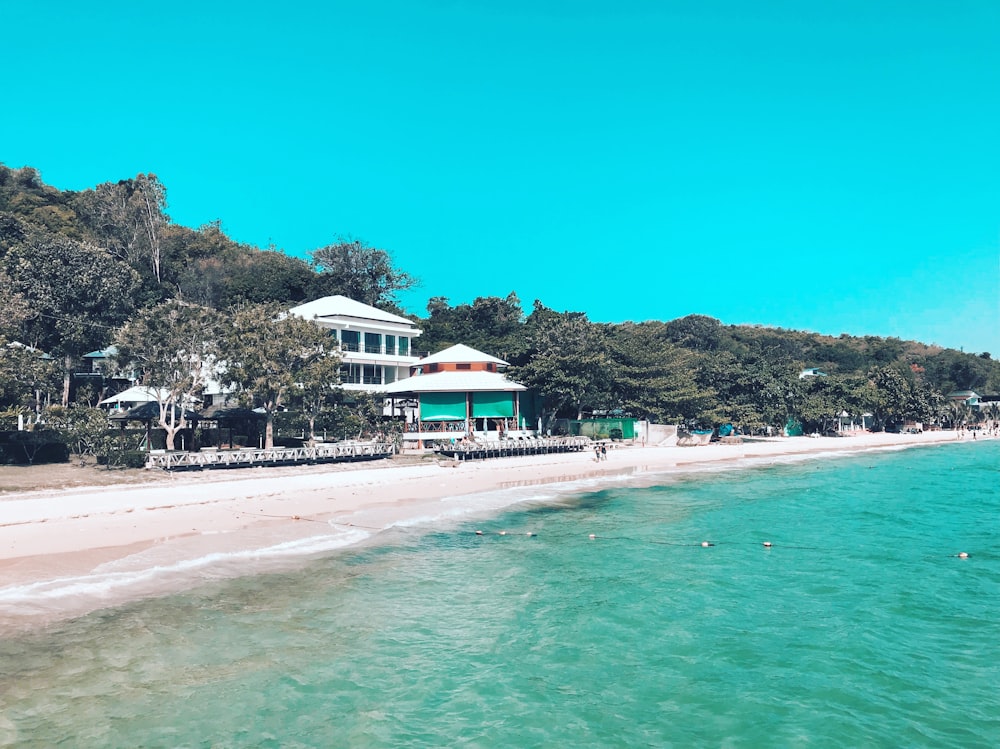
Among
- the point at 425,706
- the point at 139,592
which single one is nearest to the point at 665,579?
the point at 425,706

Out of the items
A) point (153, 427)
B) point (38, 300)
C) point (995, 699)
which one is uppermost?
point (38, 300)

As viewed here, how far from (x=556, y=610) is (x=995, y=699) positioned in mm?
7143

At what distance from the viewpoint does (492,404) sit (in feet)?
138

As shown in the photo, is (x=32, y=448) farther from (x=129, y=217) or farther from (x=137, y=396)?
(x=129, y=217)

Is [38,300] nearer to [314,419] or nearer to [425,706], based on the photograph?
[314,419]

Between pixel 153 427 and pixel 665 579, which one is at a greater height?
pixel 153 427

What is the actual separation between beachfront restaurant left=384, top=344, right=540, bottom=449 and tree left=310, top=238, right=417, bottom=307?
2895cm

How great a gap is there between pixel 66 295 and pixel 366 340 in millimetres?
19047

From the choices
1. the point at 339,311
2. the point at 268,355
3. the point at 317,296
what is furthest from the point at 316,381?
the point at 317,296

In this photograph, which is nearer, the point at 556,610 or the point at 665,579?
the point at 556,610

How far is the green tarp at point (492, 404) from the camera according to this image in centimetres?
4144

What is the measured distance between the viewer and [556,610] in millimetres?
13234

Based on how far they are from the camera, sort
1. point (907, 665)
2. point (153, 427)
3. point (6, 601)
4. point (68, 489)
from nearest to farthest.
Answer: point (907, 665), point (6, 601), point (68, 489), point (153, 427)

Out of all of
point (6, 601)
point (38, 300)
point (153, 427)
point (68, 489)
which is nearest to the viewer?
point (6, 601)
